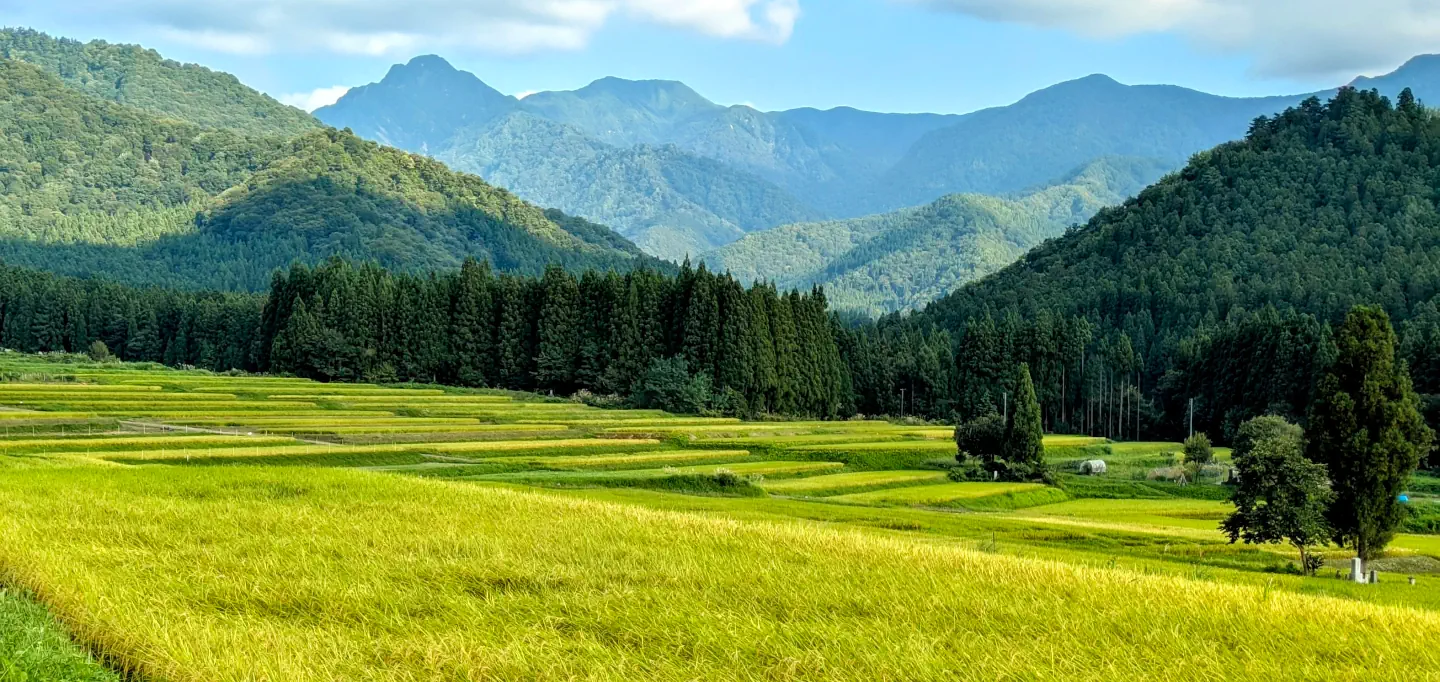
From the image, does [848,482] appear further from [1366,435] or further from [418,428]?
[418,428]

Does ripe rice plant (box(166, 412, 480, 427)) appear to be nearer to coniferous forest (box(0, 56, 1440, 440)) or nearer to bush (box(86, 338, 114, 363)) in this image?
coniferous forest (box(0, 56, 1440, 440))

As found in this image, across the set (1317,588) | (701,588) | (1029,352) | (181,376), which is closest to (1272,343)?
(1029,352)

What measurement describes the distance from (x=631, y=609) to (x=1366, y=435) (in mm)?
28910

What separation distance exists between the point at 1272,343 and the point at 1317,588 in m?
73.2

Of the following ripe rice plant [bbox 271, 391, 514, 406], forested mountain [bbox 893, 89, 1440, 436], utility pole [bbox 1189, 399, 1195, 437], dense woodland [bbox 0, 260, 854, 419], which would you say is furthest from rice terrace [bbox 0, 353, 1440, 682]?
forested mountain [bbox 893, 89, 1440, 436]

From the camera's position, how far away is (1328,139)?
180m

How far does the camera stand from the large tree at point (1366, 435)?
33844 mm

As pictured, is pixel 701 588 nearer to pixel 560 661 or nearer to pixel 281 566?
pixel 560 661

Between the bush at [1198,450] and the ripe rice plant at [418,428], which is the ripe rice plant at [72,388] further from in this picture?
the bush at [1198,450]

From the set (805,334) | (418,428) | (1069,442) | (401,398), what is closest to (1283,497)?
(418,428)

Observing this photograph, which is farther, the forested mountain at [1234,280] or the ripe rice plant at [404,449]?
the forested mountain at [1234,280]

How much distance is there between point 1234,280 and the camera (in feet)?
498

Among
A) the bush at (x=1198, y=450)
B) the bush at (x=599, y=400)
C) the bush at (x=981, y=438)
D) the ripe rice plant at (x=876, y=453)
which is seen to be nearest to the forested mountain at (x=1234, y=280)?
the bush at (x=1198, y=450)

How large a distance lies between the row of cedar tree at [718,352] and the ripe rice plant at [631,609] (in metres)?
74.5
